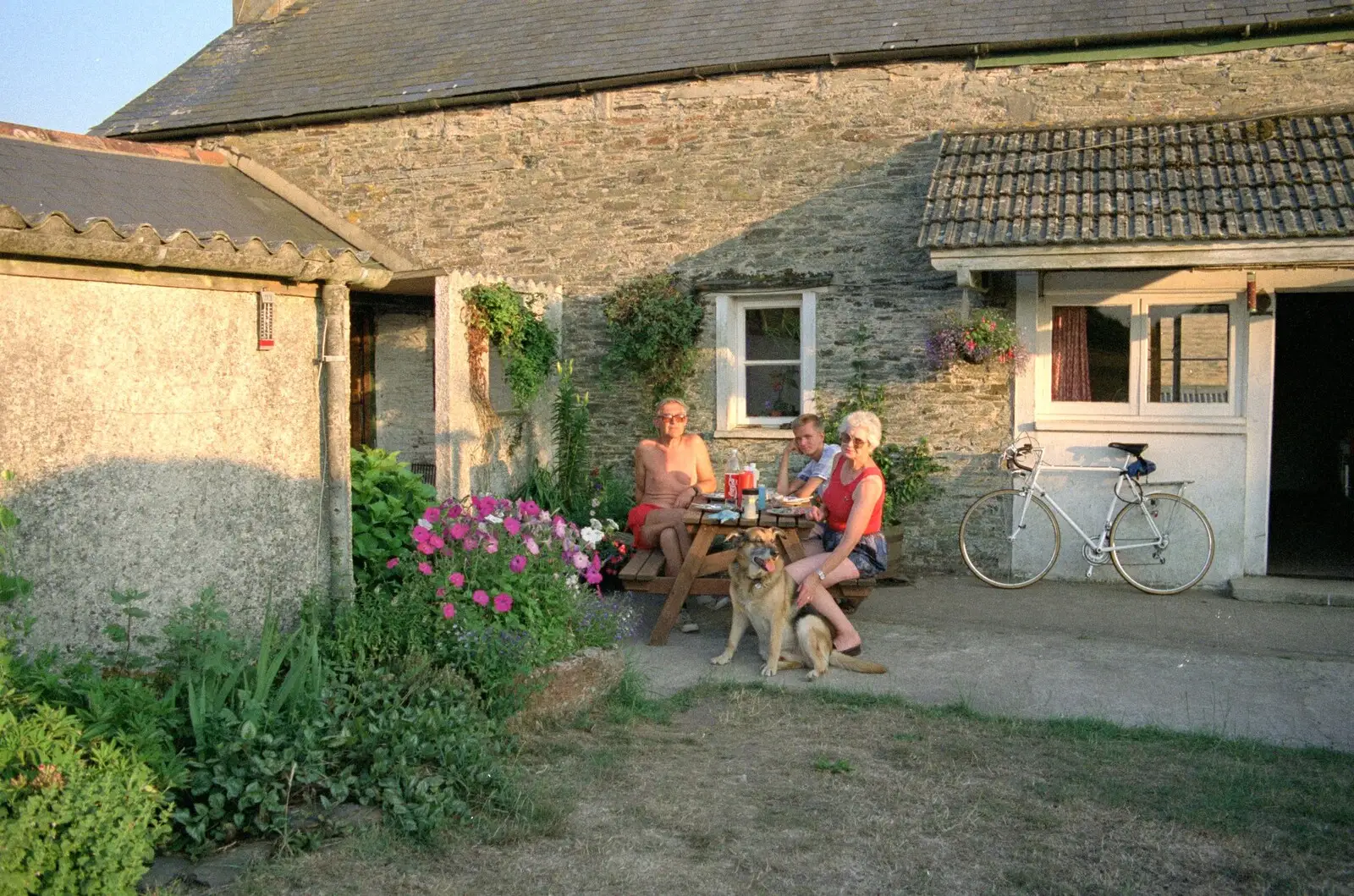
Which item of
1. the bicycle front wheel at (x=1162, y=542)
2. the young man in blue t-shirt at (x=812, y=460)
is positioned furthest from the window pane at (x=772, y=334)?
the bicycle front wheel at (x=1162, y=542)

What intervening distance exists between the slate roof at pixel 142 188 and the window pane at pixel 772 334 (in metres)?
3.89

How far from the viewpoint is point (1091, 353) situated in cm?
978

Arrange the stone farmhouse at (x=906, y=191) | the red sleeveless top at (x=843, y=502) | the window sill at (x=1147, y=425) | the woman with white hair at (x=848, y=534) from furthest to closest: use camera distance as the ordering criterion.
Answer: the window sill at (x=1147, y=425)
the stone farmhouse at (x=906, y=191)
the red sleeveless top at (x=843, y=502)
the woman with white hair at (x=848, y=534)

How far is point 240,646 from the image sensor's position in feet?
15.3

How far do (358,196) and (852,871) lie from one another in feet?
33.2

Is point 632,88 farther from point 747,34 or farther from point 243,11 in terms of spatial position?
point 243,11

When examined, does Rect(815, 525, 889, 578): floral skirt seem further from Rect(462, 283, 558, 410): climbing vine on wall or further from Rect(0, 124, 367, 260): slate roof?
Rect(462, 283, 558, 410): climbing vine on wall

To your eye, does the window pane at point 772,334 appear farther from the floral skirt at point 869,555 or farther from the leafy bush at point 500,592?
the leafy bush at point 500,592

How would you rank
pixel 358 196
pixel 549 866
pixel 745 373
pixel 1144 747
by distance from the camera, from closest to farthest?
pixel 549 866 < pixel 1144 747 < pixel 745 373 < pixel 358 196

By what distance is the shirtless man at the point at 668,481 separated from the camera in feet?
27.2

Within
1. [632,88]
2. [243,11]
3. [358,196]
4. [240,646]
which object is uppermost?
[243,11]

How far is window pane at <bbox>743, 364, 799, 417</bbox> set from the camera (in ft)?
36.0

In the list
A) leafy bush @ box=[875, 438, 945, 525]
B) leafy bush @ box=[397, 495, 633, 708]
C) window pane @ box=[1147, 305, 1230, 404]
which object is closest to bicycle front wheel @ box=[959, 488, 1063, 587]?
leafy bush @ box=[875, 438, 945, 525]

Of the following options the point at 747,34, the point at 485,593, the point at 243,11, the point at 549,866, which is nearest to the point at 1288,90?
the point at 747,34
